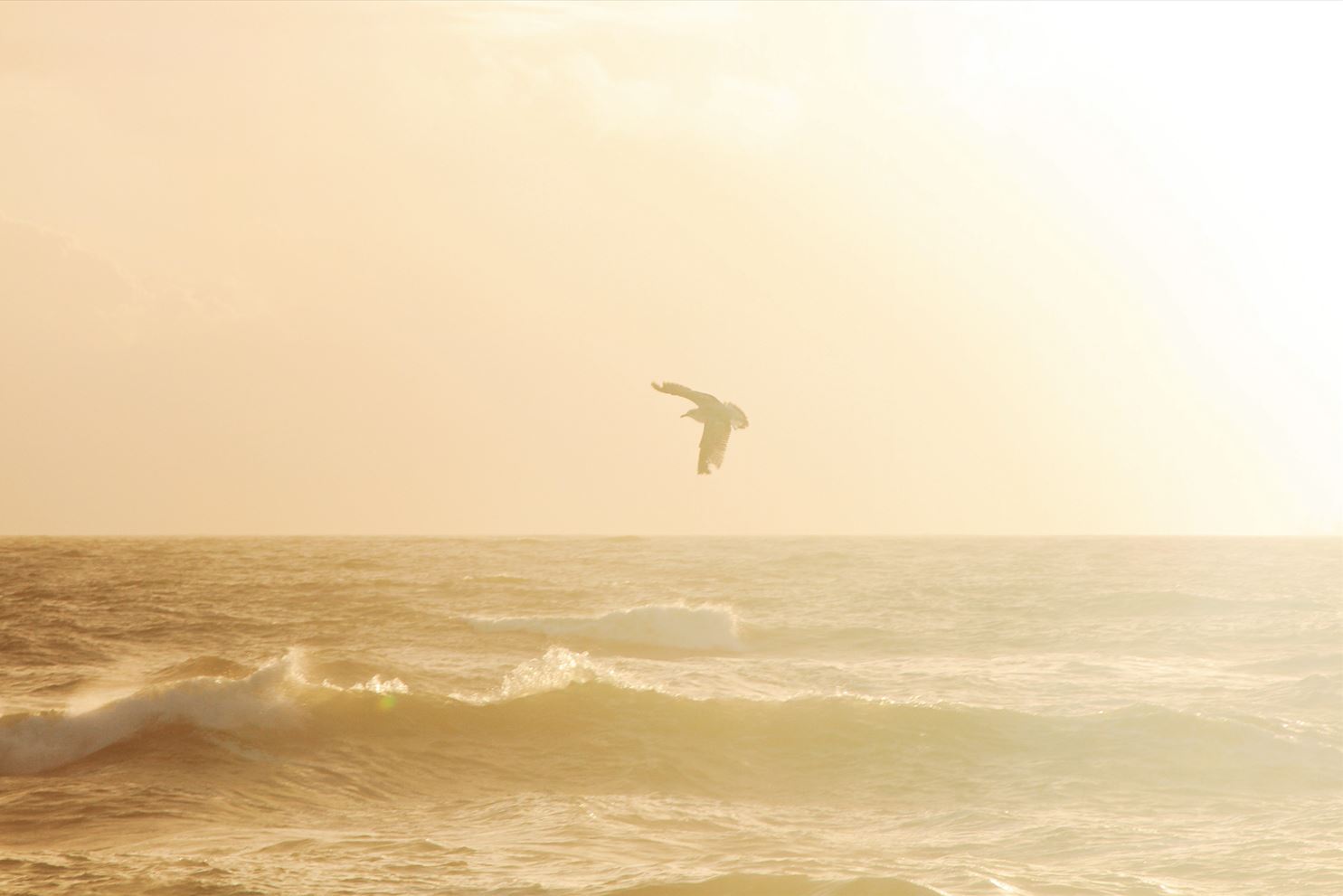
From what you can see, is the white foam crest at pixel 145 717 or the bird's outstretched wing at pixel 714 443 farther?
the white foam crest at pixel 145 717

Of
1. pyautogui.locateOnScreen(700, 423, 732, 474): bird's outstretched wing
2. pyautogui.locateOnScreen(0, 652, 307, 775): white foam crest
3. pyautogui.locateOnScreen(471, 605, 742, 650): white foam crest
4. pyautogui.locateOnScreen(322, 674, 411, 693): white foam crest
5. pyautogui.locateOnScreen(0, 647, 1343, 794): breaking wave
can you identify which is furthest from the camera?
pyautogui.locateOnScreen(471, 605, 742, 650): white foam crest

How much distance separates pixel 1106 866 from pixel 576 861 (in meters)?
5.00

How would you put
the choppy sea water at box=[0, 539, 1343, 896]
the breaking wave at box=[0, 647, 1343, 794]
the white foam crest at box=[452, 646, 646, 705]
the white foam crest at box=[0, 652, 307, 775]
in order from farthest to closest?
the white foam crest at box=[452, 646, 646, 705], the white foam crest at box=[0, 652, 307, 775], the breaking wave at box=[0, 647, 1343, 794], the choppy sea water at box=[0, 539, 1343, 896]

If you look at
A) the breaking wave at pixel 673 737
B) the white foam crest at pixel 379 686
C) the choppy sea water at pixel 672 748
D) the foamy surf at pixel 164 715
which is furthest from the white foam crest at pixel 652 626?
the foamy surf at pixel 164 715

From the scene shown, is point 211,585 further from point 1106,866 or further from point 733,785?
point 1106,866

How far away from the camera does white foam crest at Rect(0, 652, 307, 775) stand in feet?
55.2

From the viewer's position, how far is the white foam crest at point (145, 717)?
1681 cm

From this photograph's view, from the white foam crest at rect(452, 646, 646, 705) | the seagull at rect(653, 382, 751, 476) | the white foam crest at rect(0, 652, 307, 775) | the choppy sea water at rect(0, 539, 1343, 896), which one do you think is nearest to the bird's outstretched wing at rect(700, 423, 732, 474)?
the seagull at rect(653, 382, 751, 476)

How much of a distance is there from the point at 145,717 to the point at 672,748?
24.3 feet

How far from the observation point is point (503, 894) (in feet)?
36.1

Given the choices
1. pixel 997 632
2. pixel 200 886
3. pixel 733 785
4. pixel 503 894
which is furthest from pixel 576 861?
pixel 997 632

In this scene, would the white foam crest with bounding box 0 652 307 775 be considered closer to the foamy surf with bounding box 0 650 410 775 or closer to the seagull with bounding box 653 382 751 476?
the foamy surf with bounding box 0 650 410 775

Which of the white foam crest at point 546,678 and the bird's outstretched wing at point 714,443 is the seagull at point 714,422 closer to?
the bird's outstretched wing at point 714,443

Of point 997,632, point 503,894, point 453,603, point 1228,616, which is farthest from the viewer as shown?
point 453,603
